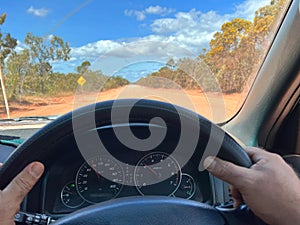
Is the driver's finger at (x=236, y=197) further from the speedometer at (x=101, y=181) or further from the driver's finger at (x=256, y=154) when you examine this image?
the speedometer at (x=101, y=181)

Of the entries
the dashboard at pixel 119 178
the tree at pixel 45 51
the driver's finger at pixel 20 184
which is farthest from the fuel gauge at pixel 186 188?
the tree at pixel 45 51

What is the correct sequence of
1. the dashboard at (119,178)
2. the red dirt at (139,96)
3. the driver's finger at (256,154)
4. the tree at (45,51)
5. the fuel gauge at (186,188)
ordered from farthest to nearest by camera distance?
the tree at (45,51)
the red dirt at (139,96)
the fuel gauge at (186,188)
the dashboard at (119,178)
the driver's finger at (256,154)

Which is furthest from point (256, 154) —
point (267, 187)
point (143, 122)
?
point (143, 122)

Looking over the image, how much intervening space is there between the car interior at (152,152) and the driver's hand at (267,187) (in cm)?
5

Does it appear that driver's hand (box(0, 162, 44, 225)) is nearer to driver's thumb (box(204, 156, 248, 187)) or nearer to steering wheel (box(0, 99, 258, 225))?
steering wheel (box(0, 99, 258, 225))

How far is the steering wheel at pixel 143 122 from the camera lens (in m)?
1.14

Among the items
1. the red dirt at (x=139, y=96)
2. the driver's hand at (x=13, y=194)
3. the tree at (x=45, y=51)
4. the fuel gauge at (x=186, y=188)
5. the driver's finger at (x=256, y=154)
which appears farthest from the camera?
the tree at (x=45, y=51)

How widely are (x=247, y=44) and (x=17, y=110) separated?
1.50 meters

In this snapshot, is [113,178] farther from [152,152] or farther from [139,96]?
[139,96]

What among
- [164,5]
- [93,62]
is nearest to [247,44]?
[164,5]

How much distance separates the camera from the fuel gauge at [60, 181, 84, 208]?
1.63 meters

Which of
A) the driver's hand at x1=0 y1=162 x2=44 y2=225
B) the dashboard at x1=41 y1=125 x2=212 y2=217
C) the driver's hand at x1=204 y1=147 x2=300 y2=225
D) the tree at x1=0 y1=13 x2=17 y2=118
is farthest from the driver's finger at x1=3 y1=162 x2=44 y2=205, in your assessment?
the tree at x1=0 y1=13 x2=17 y2=118

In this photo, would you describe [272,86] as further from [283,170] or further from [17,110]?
[17,110]

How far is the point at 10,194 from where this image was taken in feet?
3.67
